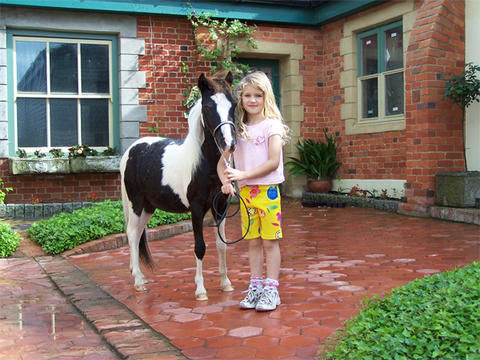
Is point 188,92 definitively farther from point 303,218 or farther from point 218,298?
point 218,298

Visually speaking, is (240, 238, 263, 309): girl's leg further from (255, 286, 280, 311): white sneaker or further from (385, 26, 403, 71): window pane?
(385, 26, 403, 71): window pane

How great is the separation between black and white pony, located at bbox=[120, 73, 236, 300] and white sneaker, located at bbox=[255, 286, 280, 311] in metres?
0.54

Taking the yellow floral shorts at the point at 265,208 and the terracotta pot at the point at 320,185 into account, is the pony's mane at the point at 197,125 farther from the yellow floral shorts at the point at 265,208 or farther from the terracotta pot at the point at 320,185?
the terracotta pot at the point at 320,185

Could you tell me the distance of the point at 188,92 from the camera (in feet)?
33.6

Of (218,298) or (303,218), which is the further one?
(303,218)

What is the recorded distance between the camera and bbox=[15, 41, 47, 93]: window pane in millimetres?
9570

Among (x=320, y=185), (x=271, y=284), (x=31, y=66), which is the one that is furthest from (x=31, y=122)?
(x=271, y=284)

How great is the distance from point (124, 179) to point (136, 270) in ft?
2.73

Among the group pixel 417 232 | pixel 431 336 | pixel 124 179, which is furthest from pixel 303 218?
pixel 431 336

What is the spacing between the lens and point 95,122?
10.0 metres

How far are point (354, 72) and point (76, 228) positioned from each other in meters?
6.31

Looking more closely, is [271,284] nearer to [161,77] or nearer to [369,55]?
[161,77]

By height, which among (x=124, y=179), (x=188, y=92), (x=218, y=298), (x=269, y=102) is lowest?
(x=218, y=298)

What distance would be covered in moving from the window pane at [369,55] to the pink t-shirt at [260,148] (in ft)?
22.7
